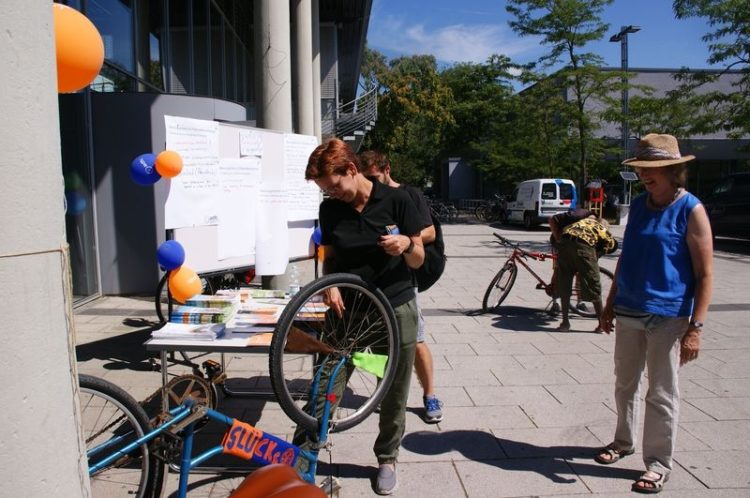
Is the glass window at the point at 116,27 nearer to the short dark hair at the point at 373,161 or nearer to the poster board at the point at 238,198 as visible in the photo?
the poster board at the point at 238,198

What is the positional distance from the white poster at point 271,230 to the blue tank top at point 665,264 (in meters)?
3.01

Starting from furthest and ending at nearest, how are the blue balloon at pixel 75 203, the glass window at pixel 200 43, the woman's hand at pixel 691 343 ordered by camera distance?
the glass window at pixel 200 43, the blue balloon at pixel 75 203, the woman's hand at pixel 691 343

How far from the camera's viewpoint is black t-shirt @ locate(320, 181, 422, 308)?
9.36 ft

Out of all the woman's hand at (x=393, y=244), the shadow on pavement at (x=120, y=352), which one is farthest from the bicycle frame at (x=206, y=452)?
the shadow on pavement at (x=120, y=352)

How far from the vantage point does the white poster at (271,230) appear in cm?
507

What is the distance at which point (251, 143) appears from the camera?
4.82 meters

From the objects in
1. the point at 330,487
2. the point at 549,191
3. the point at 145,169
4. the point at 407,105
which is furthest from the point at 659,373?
the point at 407,105

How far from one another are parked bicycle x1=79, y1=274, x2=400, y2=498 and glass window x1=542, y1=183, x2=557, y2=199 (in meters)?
20.7

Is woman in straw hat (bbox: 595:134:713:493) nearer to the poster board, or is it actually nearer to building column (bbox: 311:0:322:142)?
the poster board

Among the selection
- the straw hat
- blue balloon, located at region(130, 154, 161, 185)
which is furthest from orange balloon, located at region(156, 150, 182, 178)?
the straw hat

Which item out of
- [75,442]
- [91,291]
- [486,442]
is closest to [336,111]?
[91,291]

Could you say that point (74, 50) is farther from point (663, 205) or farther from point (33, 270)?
point (663, 205)

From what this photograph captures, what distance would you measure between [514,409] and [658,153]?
217cm

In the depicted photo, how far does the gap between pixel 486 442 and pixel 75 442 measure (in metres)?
2.79
